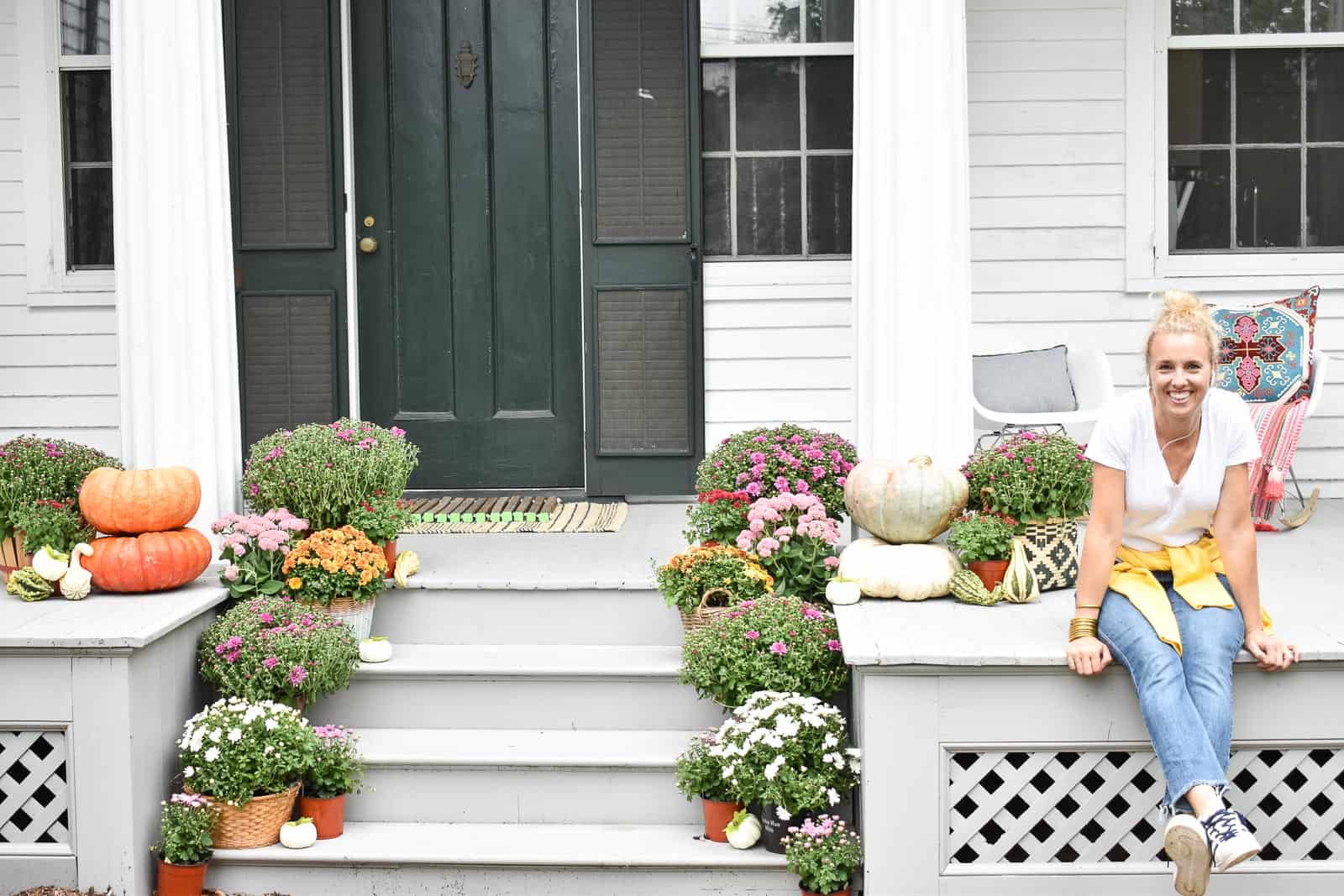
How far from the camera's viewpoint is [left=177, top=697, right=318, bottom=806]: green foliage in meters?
3.45

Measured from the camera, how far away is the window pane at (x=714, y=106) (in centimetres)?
599

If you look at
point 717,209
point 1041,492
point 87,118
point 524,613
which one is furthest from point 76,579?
point 717,209

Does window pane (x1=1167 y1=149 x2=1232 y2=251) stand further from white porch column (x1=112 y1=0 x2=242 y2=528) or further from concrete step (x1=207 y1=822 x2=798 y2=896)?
white porch column (x1=112 y1=0 x2=242 y2=528)

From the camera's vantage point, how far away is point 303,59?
19.3 ft

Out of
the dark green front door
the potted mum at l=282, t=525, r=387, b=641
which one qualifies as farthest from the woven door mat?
the potted mum at l=282, t=525, r=387, b=641

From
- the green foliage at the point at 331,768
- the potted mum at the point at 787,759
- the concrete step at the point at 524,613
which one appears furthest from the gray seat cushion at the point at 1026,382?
the green foliage at the point at 331,768

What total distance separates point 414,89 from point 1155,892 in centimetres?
429

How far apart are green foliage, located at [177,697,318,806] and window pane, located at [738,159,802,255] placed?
3211mm

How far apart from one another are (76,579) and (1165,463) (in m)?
2.87

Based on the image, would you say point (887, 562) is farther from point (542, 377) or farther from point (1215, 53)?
point (1215, 53)

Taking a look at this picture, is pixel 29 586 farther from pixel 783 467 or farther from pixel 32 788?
pixel 783 467

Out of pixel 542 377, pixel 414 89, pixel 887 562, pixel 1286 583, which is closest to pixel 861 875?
pixel 887 562

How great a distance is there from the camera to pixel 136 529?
13.0 ft

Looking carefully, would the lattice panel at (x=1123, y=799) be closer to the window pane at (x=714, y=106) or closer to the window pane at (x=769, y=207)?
the window pane at (x=769, y=207)
